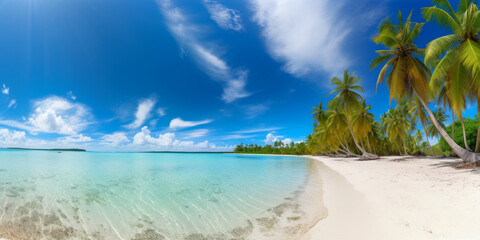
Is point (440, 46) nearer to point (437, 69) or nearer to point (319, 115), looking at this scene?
point (437, 69)

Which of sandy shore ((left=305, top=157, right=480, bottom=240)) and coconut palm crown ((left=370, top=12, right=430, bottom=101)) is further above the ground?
coconut palm crown ((left=370, top=12, right=430, bottom=101))

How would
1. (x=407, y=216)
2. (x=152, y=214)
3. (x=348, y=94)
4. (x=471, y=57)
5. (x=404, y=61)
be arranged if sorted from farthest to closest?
(x=348, y=94), (x=404, y=61), (x=471, y=57), (x=152, y=214), (x=407, y=216)

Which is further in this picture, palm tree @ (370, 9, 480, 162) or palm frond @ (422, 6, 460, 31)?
palm tree @ (370, 9, 480, 162)

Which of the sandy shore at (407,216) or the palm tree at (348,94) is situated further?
the palm tree at (348,94)

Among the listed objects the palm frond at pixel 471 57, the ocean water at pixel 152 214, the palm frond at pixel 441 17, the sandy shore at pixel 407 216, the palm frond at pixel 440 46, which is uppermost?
the palm frond at pixel 441 17

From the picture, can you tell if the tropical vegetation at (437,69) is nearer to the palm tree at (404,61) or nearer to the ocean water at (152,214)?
the palm tree at (404,61)

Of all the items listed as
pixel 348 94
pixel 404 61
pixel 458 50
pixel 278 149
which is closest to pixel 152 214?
pixel 458 50

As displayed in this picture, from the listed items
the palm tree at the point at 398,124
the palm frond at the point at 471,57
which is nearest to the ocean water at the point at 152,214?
the palm frond at the point at 471,57

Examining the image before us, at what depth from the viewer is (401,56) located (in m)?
13.2

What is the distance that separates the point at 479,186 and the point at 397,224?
161 inches

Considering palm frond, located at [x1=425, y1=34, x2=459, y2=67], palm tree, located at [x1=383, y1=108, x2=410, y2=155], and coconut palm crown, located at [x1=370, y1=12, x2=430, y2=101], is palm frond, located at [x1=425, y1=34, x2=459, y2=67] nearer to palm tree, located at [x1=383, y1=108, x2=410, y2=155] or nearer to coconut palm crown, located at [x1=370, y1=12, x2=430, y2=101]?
coconut palm crown, located at [x1=370, y1=12, x2=430, y2=101]

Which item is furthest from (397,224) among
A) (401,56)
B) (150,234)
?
(401,56)

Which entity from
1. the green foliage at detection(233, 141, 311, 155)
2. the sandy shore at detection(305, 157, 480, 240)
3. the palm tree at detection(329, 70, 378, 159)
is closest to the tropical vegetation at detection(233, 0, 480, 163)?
the palm tree at detection(329, 70, 378, 159)

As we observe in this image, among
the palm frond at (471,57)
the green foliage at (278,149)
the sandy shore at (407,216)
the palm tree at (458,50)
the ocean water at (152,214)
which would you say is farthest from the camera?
the green foliage at (278,149)
